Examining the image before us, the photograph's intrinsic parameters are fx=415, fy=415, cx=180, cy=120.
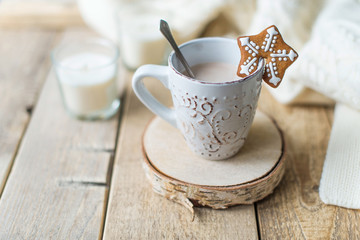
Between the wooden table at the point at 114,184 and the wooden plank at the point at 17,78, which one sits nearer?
the wooden table at the point at 114,184

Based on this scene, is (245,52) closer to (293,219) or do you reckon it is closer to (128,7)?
(293,219)

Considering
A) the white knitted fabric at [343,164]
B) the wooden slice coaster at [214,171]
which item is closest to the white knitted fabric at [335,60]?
the white knitted fabric at [343,164]

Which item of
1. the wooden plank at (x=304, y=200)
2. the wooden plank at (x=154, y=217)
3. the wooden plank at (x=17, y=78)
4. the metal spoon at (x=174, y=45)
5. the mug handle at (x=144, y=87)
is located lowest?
the wooden plank at (x=17, y=78)

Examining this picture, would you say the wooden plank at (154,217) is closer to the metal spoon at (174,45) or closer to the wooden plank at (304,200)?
the wooden plank at (304,200)

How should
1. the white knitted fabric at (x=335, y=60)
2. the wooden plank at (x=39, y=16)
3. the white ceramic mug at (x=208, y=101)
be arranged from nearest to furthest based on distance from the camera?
the white ceramic mug at (x=208, y=101), the white knitted fabric at (x=335, y=60), the wooden plank at (x=39, y=16)

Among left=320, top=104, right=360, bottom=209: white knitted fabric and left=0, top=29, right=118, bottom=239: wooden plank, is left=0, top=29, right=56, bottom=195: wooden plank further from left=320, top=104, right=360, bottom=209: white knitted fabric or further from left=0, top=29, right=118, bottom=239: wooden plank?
left=320, top=104, right=360, bottom=209: white knitted fabric

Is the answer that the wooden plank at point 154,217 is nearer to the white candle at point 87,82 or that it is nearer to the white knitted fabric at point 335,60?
the white candle at point 87,82

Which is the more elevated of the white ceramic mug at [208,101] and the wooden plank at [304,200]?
the white ceramic mug at [208,101]

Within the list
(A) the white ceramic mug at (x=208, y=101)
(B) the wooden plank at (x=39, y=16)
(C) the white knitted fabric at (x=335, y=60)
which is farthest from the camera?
(B) the wooden plank at (x=39, y=16)
